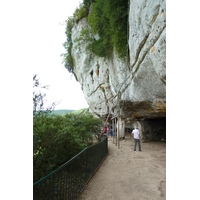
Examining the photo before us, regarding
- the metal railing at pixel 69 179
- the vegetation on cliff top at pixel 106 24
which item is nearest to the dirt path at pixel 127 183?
the metal railing at pixel 69 179

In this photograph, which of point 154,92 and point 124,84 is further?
point 124,84

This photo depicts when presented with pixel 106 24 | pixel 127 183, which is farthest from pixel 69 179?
pixel 106 24

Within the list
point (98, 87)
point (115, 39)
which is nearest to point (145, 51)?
point (115, 39)

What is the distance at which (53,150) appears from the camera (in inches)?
154

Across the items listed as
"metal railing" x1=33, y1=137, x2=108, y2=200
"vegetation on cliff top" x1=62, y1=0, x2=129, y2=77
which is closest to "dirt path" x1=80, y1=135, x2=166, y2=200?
"metal railing" x1=33, y1=137, x2=108, y2=200

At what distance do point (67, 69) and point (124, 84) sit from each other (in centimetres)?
1545

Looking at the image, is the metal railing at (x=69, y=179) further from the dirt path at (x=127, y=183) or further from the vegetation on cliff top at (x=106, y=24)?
the vegetation on cliff top at (x=106, y=24)

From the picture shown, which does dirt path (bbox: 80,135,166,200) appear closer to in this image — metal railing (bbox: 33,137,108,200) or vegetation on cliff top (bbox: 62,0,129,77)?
metal railing (bbox: 33,137,108,200)

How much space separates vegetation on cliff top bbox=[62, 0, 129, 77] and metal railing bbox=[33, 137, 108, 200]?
6247 mm

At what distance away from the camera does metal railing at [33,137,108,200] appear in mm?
2619

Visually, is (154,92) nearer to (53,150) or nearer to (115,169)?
(115,169)

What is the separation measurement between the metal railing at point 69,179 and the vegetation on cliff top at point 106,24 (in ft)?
20.5

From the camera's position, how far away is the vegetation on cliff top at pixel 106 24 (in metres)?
7.89

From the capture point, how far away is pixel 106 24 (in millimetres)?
9883
